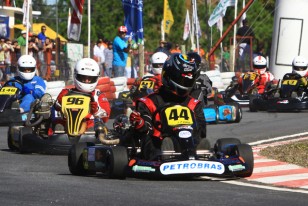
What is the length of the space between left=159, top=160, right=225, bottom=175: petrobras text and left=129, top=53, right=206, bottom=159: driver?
0.65m

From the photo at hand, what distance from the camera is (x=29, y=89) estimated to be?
56.5 ft

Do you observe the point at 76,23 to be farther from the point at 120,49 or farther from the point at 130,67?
the point at 130,67

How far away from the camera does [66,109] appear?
41.8 feet

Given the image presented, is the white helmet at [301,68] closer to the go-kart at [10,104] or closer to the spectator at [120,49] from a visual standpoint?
the spectator at [120,49]

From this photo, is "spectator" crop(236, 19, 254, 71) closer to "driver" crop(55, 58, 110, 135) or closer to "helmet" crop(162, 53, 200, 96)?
"driver" crop(55, 58, 110, 135)

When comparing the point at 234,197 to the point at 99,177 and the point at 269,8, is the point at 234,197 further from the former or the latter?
the point at 269,8

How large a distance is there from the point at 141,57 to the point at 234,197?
702 inches

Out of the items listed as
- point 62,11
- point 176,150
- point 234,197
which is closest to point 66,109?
point 176,150

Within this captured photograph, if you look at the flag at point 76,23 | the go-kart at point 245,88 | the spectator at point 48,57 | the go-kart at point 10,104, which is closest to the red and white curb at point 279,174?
the go-kart at point 10,104

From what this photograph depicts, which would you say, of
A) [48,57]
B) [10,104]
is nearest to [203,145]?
[10,104]

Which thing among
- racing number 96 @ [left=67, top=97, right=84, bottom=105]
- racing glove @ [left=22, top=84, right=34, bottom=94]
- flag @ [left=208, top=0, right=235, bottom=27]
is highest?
flag @ [left=208, top=0, right=235, bottom=27]

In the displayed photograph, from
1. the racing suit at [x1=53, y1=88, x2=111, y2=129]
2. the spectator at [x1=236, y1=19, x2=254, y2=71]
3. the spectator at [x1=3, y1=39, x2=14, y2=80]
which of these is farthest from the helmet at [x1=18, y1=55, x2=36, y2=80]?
the spectator at [x1=236, y1=19, x2=254, y2=71]

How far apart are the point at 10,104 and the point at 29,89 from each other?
1.76 feet

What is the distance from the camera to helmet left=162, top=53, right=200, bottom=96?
410 inches
